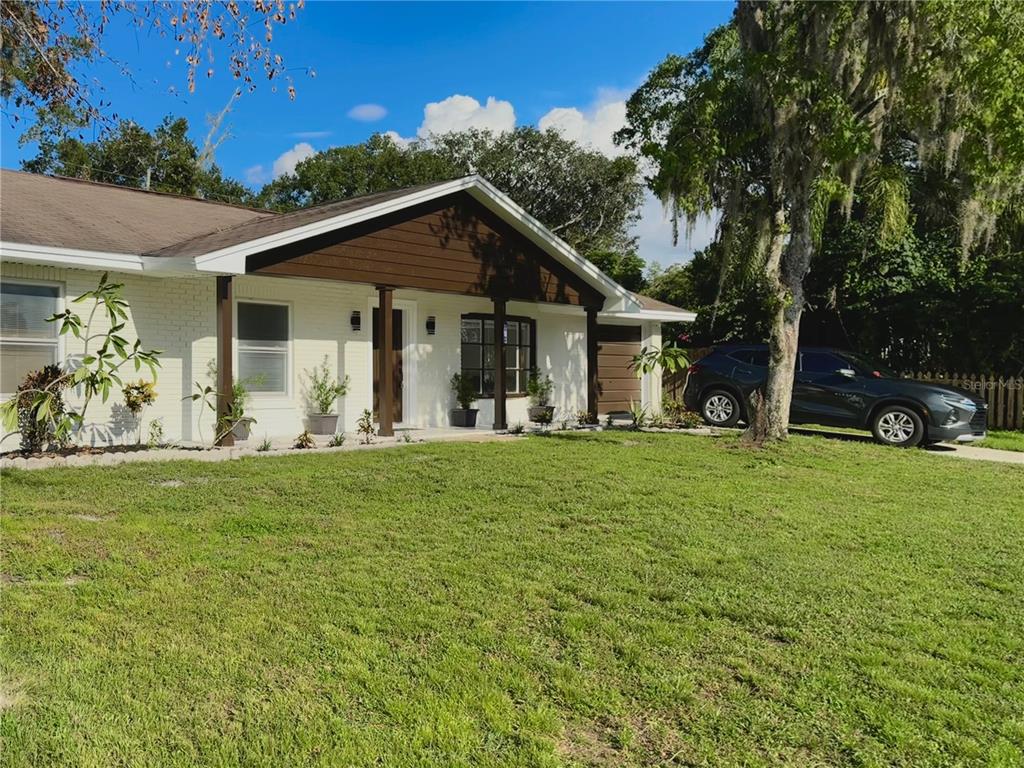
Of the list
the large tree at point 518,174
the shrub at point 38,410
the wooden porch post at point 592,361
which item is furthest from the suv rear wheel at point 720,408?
the large tree at point 518,174

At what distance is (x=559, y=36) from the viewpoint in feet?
38.3

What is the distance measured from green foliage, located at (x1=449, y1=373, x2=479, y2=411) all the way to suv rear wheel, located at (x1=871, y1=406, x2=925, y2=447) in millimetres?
6607

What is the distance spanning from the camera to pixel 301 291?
1159cm

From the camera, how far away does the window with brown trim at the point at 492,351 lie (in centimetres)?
1391

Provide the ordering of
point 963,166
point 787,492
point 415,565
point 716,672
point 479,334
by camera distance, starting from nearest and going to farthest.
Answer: point 716,672 → point 415,565 → point 787,492 → point 963,166 → point 479,334

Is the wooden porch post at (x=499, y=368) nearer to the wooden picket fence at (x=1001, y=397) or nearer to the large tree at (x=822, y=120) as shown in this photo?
the large tree at (x=822, y=120)

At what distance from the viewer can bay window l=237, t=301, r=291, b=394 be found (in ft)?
35.9

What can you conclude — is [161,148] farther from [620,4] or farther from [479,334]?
[620,4]

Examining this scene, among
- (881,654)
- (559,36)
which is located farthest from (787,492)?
(559,36)

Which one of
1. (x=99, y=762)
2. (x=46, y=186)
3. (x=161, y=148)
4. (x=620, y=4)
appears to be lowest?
(x=99, y=762)

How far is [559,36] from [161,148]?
25.0 meters

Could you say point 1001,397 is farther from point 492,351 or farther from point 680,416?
point 492,351

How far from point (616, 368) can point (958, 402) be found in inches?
288

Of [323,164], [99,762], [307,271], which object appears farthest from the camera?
[323,164]
